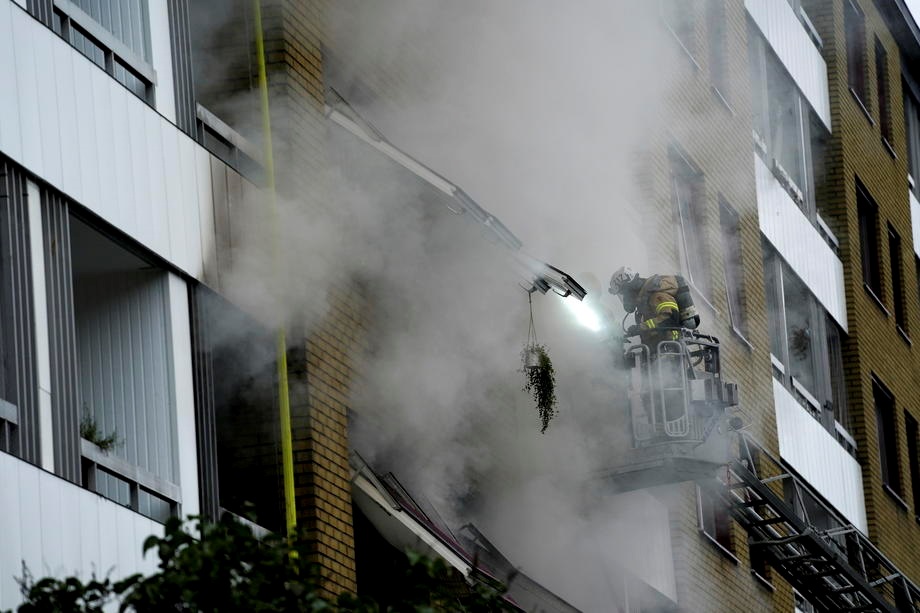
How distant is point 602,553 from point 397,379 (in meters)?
3.06

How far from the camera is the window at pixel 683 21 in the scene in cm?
1697

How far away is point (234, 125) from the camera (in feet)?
34.2

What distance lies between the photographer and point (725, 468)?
49.5ft

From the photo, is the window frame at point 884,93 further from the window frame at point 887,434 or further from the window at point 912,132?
the window frame at point 887,434

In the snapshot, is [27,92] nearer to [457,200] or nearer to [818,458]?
[457,200]

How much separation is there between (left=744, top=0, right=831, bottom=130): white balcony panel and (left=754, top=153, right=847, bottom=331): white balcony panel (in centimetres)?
153

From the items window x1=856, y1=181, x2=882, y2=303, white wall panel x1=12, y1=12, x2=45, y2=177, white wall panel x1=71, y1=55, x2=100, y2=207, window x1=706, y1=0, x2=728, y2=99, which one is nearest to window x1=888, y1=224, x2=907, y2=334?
window x1=856, y1=181, x2=882, y2=303

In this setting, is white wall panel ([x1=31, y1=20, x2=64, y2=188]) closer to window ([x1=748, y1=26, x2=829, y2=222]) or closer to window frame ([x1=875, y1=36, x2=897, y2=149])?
window ([x1=748, y1=26, x2=829, y2=222])

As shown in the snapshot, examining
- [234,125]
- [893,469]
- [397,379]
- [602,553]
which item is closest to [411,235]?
[397,379]

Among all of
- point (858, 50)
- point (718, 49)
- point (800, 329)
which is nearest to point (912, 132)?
point (858, 50)

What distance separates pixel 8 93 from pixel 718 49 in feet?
37.2

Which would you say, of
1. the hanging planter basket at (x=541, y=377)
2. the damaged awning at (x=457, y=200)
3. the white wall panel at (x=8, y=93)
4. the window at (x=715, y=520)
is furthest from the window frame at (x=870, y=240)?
the white wall panel at (x=8, y=93)

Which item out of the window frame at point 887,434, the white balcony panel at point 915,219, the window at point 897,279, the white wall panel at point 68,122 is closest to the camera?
the white wall panel at point 68,122

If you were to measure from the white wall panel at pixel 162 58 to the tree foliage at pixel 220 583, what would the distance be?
4.11m
